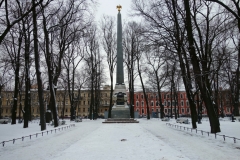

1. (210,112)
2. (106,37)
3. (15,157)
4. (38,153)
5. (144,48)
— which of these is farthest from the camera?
(106,37)

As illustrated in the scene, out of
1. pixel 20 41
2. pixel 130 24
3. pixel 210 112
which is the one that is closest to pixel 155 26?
pixel 210 112

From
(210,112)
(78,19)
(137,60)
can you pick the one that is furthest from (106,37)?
(210,112)

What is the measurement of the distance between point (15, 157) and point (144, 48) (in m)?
10.9

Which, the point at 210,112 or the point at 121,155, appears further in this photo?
the point at 210,112

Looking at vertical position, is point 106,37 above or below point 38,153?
above

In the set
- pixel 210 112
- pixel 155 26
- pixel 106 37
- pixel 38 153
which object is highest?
pixel 106 37

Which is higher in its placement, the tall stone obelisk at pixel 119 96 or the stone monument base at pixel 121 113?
the tall stone obelisk at pixel 119 96

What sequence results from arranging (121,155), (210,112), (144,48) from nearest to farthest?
(121,155)
(210,112)
(144,48)

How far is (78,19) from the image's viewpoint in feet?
56.1

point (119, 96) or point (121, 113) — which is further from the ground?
point (119, 96)

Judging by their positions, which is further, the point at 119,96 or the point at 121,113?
the point at 119,96

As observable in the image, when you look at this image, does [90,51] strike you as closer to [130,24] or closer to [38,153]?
[130,24]

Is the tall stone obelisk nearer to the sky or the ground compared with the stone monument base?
nearer to the sky

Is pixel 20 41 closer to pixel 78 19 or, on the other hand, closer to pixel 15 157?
pixel 78 19
